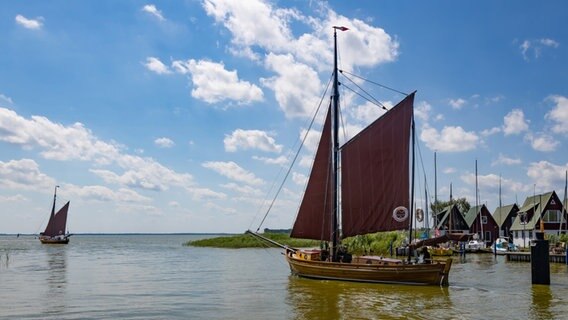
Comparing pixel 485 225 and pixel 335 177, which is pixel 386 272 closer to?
pixel 335 177

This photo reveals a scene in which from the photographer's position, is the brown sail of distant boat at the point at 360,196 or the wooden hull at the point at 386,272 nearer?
the wooden hull at the point at 386,272

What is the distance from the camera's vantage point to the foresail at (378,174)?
3347 cm

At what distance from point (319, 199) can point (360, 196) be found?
2.89 metres

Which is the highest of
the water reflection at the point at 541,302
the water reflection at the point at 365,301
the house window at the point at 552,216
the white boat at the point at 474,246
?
the house window at the point at 552,216

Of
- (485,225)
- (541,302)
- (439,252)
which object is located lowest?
(541,302)

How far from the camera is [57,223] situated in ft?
350

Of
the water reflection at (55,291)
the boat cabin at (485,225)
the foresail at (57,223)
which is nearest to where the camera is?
the water reflection at (55,291)

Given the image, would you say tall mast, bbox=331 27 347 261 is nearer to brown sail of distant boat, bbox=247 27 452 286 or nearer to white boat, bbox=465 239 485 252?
brown sail of distant boat, bbox=247 27 452 286

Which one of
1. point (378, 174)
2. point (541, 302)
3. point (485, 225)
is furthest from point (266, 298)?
point (485, 225)

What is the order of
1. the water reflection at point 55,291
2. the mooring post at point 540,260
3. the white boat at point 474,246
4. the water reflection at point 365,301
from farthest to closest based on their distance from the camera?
the white boat at point 474,246
the mooring post at point 540,260
the water reflection at point 55,291
the water reflection at point 365,301

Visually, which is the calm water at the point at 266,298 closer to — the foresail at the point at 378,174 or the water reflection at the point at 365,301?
the water reflection at the point at 365,301

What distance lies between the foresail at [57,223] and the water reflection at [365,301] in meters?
82.8

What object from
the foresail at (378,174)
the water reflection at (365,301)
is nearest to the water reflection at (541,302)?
the water reflection at (365,301)

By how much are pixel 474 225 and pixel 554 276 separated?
50688 mm
